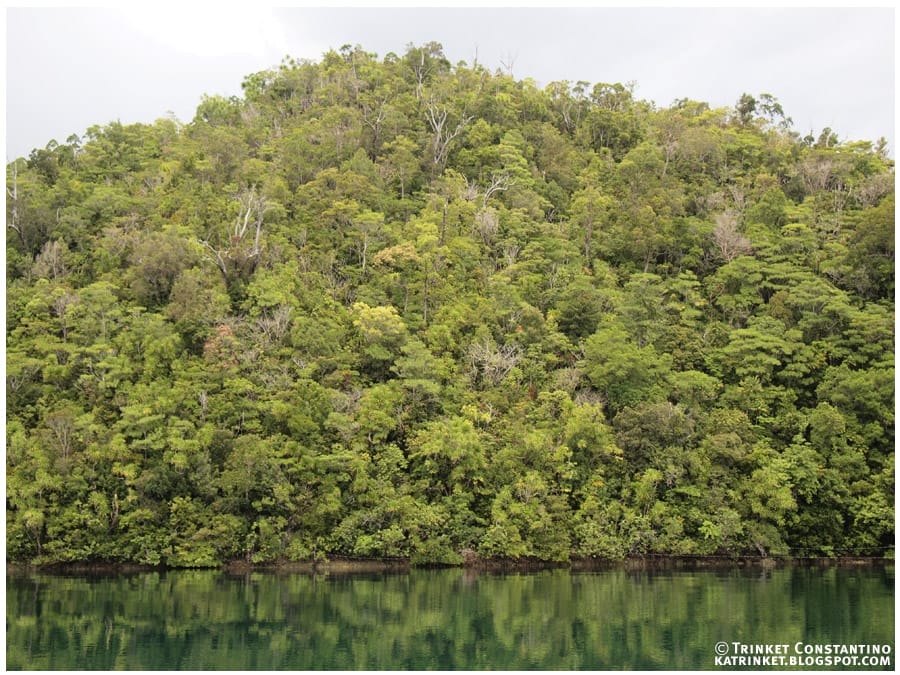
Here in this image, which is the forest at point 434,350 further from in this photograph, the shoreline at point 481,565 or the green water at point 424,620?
the green water at point 424,620

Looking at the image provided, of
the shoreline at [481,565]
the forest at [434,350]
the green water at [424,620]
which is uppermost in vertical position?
the forest at [434,350]

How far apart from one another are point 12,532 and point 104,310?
7914mm

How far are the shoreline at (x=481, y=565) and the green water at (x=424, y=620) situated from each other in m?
1.52

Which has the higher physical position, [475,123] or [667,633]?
[475,123]

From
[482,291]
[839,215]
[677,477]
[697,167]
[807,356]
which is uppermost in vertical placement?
[697,167]

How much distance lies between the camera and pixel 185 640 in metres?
13.2

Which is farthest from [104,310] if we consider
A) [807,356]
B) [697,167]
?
[697,167]

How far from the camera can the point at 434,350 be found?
28.4m

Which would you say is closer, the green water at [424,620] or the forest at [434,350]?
the green water at [424,620]

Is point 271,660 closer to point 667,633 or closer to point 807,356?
point 667,633

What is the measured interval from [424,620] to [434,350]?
14150mm

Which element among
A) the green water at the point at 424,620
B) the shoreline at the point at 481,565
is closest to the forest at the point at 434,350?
the shoreline at the point at 481,565

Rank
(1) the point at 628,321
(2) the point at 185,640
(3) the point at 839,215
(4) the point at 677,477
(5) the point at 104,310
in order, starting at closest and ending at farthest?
(2) the point at 185,640 → (4) the point at 677,477 → (5) the point at 104,310 → (1) the point at 628,321 → (3) the point at 839,215

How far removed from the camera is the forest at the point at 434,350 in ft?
77.6
